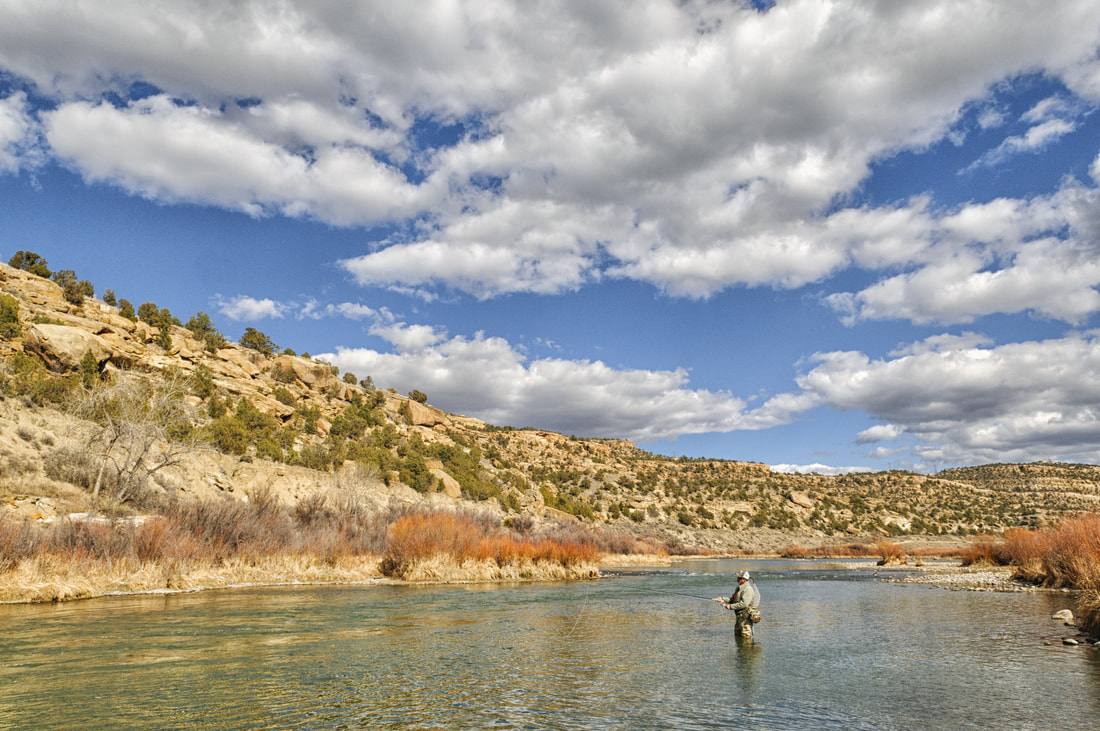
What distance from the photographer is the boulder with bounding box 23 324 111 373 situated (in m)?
42.6

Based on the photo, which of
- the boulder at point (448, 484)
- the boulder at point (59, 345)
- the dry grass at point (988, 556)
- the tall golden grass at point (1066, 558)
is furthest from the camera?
the boulder at point (448, 484)

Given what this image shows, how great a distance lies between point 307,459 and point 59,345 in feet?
58.7

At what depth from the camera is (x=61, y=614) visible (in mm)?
17375

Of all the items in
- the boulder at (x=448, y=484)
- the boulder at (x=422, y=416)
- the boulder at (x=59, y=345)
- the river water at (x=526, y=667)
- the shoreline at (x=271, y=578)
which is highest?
the boulder at (x=422, y=416)

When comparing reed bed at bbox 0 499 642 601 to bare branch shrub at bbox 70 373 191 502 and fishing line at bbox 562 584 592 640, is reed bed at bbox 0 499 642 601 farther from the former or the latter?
fishing line at bbox 562 584 592 640

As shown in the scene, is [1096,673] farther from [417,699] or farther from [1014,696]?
[417,699]

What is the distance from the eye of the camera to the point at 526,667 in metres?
12.8

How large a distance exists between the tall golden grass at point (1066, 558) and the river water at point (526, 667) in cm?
110

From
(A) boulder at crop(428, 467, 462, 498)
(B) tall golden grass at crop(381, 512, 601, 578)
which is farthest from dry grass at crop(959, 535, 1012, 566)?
(A) boulder at crop(428, 467, 462, 498)

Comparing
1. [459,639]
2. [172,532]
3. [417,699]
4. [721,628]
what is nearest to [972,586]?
[721,628]

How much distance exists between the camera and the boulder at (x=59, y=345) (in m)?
42.6

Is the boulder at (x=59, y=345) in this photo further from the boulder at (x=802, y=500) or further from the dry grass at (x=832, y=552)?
the boulder at (x=802, y=500)

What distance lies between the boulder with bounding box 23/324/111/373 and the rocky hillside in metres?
0.10

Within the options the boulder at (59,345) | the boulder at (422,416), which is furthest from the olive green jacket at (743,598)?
the boulder at (422,416)
